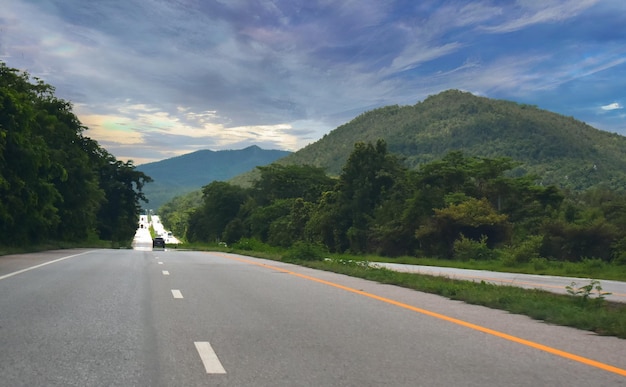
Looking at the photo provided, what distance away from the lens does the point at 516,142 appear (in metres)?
154

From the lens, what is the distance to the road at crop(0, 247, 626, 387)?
6.77 metres

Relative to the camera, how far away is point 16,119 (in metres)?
38.0

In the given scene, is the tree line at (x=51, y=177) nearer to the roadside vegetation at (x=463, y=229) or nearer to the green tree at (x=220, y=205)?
the roadside vegetation at (x=463, y=229)

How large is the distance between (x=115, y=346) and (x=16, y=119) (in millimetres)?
33608

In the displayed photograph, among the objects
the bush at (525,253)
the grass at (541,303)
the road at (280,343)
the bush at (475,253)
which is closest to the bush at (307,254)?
the grass at (541,303)

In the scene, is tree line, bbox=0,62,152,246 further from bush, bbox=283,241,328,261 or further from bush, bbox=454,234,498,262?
bush, bbox=454,234,498,262

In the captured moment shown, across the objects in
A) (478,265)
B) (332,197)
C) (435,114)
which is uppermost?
(435,114)

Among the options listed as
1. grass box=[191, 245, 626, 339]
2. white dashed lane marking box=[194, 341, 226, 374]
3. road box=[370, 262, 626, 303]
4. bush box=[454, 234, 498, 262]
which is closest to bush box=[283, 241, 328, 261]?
road box=[370, 262, 626, 303]

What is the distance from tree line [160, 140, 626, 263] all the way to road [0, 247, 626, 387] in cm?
2272

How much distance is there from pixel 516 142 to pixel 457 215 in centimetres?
10529

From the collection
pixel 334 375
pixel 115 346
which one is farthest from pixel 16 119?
pixel 334 375

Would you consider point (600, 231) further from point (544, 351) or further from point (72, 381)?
point (72, 381)

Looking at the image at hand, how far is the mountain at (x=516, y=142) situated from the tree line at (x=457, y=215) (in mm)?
47456

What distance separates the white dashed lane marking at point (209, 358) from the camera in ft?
23.0
